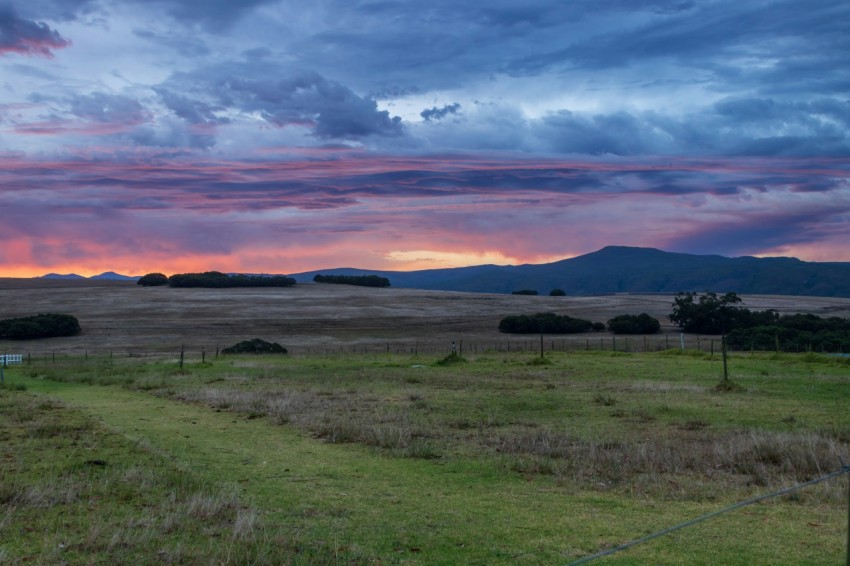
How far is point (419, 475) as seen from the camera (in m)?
13.5

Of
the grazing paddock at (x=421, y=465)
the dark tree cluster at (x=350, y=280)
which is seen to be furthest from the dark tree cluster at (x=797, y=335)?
the dark tree cluster at (x=350, y=280)

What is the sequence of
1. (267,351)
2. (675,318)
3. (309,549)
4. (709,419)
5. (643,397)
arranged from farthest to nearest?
(675,318), (267,351), (643,397), (709,419), (309,549)

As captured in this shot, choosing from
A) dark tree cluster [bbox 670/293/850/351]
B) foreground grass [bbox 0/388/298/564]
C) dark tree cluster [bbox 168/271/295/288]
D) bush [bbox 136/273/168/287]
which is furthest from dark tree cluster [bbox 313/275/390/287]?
foreground grass [bbox 0/388/298/564]

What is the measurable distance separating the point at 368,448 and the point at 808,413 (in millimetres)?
12994

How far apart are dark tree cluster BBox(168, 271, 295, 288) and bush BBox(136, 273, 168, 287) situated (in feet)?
3.79

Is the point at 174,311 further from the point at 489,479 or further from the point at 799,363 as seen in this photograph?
the point at 489,479

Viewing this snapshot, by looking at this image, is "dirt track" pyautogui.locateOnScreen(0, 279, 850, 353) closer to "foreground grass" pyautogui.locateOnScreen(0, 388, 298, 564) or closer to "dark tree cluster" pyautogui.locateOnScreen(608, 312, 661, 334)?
"dark tree cluster" pyautogui.locateOnScreen(608, 312, 661, 334)

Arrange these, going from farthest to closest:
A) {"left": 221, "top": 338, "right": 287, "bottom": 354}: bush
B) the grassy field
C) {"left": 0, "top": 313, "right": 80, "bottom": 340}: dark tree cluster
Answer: {"left": 0, "top": 313, "right": 80, "bottom": 340}: dark tree cluster → {"left": 221, "top": 338, "right": 287, "bottom": 354}: bush → the grassy field

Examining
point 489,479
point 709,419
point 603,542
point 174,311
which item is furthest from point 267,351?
point 603,542

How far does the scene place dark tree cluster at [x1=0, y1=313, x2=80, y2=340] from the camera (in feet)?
232

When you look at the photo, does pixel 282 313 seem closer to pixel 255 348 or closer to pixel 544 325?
pixel 255 348

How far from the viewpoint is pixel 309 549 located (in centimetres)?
890

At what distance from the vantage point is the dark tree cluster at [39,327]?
232 feet

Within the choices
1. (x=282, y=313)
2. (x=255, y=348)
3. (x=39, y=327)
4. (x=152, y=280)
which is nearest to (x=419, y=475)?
(x=255, y=348)
